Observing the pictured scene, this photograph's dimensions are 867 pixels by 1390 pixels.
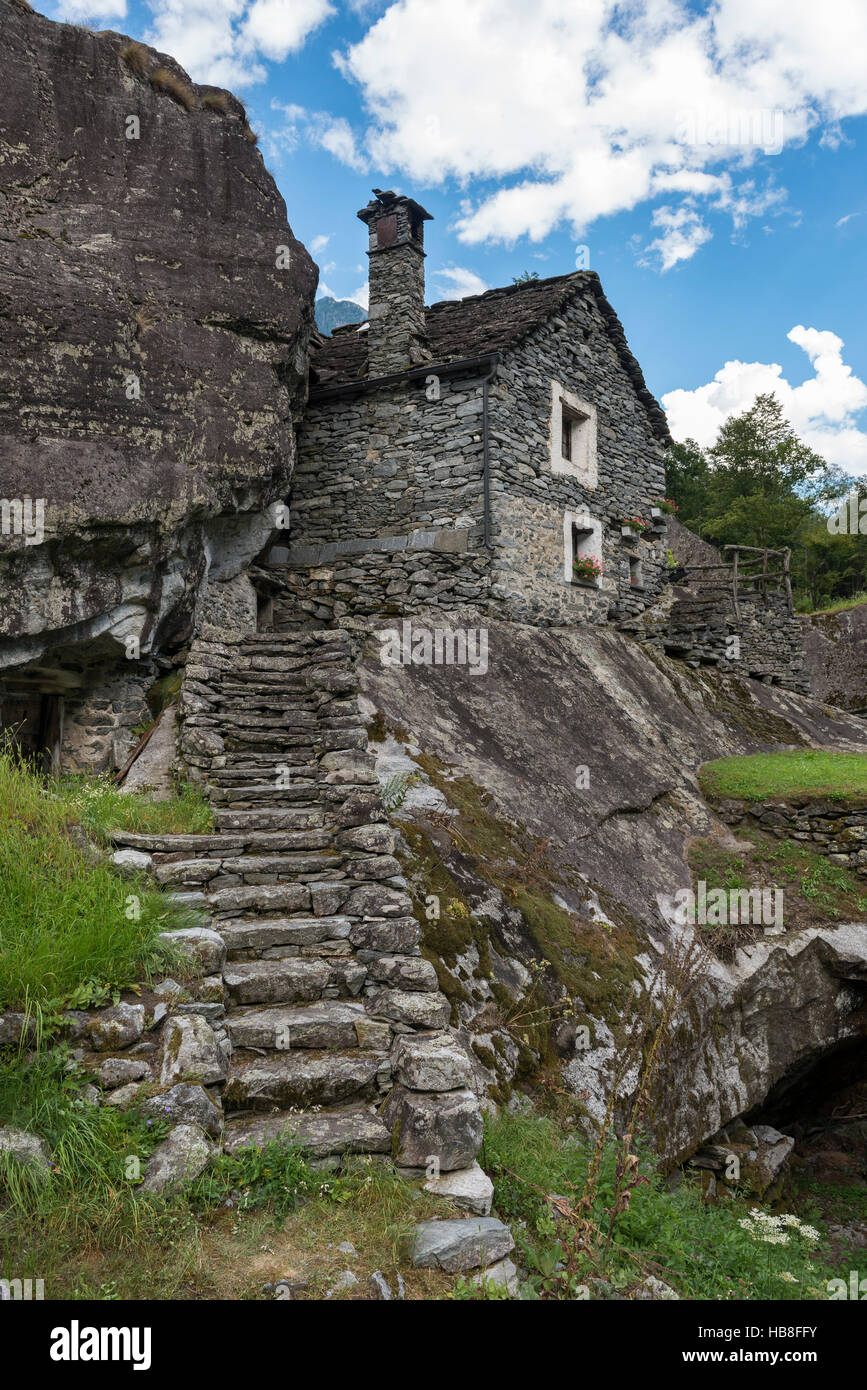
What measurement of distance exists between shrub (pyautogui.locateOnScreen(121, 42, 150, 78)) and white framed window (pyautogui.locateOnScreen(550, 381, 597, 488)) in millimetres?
7414

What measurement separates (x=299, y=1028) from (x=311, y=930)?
37.0 inches

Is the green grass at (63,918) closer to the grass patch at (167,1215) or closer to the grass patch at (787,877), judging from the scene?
the grass patch at (167,1215)

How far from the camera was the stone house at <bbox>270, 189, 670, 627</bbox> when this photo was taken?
1268cm

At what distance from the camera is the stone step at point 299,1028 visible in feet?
14.4

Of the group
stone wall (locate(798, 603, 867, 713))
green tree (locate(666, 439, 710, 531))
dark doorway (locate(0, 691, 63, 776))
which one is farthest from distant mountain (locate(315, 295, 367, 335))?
dark doorway (locate(0, 691, 63, 776))

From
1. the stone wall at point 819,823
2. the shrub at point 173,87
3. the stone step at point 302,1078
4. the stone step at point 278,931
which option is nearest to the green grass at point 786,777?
the stone wall at point 819,823

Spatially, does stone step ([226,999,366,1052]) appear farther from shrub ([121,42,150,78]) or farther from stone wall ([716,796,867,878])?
shrub ([121,42,150,78])

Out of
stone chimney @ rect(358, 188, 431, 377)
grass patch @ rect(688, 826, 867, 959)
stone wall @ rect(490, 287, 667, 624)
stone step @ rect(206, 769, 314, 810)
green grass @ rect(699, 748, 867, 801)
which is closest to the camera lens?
stone step @ rect(206, 769, 314, 810)

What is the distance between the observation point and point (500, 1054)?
→ 209 inches

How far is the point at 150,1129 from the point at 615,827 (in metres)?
6.46

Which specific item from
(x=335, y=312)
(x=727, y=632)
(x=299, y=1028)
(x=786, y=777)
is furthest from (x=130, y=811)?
(x=335, y=312)

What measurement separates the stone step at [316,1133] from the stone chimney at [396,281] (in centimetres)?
1200
